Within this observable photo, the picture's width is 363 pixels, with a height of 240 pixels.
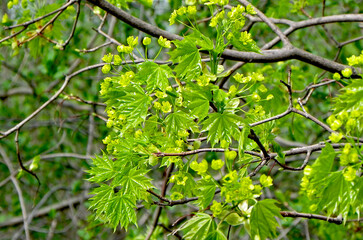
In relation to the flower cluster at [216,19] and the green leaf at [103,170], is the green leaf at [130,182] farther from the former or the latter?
the flower cluster at [216,19]

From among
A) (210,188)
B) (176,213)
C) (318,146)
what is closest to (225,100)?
(210,188)

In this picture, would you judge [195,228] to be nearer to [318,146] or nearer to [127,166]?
[127,166]

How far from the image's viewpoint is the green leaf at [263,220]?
1124mm

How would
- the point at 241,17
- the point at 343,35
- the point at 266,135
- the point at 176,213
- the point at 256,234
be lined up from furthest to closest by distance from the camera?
the point at 343,35
the point at 176,213
the point at 266,135
the point at 241,17
the point at 256,234

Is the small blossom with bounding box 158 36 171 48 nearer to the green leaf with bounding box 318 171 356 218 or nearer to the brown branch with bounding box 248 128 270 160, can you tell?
the brown branch with bounding box 248 128 270 160

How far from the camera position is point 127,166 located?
50.2 inches

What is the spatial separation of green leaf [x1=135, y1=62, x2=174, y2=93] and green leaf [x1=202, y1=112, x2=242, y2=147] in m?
0.15

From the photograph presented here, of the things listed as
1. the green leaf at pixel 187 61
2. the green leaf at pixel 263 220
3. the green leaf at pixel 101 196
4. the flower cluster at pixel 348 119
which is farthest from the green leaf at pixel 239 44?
the green leaf at pixel 101 196

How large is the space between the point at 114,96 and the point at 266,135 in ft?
1.68

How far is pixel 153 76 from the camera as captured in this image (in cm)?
120

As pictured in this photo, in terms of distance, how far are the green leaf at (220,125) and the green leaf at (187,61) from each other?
13 centimetres

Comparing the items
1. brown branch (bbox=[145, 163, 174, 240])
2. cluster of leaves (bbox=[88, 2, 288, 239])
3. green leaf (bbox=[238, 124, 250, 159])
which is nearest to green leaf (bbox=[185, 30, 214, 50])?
cluster of leaves (bbox=[88, 2, 288, 239])

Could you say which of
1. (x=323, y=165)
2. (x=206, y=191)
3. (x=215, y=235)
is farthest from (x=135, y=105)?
(x=323, y=165)

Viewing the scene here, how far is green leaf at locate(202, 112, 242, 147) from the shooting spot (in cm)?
118
